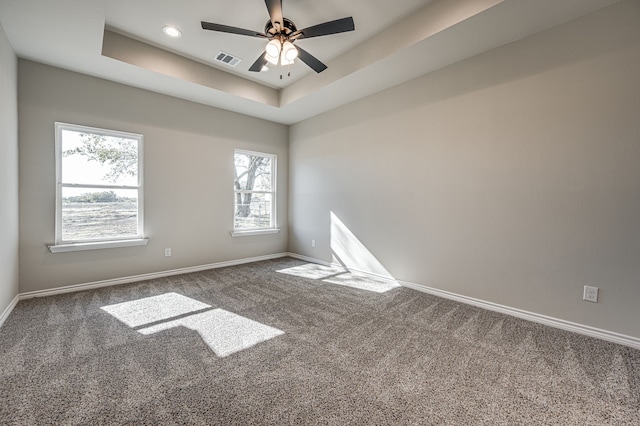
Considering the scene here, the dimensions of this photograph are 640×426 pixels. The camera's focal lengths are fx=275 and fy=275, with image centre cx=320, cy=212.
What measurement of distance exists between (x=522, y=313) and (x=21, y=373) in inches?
161

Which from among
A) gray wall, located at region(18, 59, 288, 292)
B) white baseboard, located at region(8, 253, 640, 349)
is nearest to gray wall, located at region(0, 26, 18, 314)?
gray wall, located at region(18, 59, 288, 292)

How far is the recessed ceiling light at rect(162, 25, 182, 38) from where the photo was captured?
2951 millimetres

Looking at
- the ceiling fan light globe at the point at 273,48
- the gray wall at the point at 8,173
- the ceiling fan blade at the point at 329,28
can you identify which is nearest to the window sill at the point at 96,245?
the gray wall at the point at 8,173

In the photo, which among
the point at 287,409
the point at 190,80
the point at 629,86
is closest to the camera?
the point at 287,409

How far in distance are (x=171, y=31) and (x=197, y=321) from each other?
3.08m

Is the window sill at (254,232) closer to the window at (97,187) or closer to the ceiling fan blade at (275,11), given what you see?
the window at (97,187)

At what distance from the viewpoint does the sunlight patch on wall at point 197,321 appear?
226 cm

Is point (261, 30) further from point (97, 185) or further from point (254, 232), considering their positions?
point (254, 232)

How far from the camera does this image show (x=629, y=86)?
7.23 feet

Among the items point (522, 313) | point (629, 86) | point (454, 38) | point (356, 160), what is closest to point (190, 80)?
point (356, 160)

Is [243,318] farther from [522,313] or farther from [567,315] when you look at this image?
[567,315]

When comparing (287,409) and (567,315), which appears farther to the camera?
(567,315)

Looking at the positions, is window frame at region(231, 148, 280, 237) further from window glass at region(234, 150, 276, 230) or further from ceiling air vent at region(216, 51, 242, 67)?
ceiling air vent at region(216, 51, 242, 67)

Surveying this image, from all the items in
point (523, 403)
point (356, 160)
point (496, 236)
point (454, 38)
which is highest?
point (454, 38)
